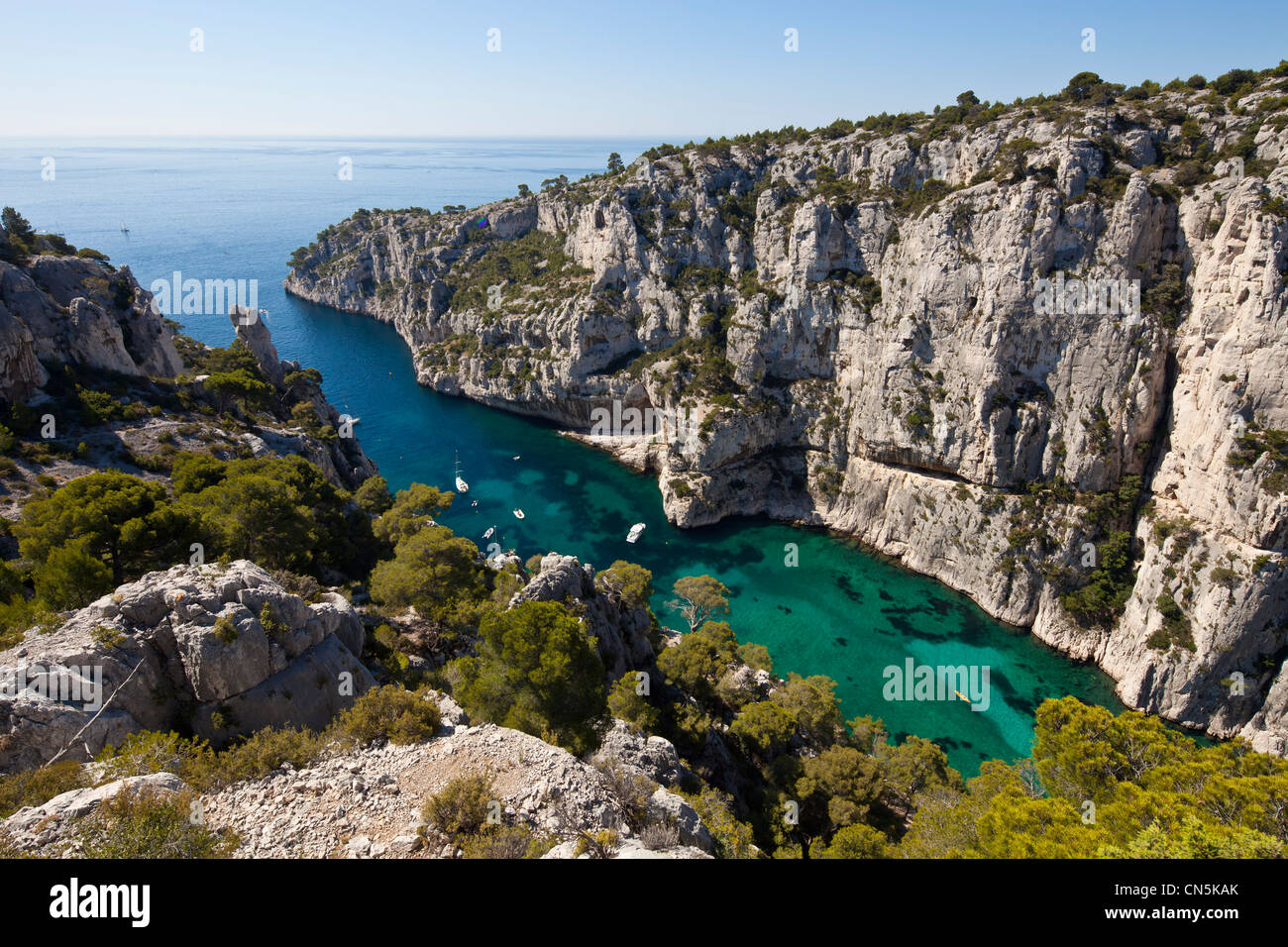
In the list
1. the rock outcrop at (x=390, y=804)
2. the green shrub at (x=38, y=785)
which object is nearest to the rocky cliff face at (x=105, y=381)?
the green shrub at (x=38, y=785)

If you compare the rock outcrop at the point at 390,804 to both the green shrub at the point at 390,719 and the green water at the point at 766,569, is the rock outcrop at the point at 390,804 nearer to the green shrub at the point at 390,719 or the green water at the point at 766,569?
the green shrub at the point at 390,719

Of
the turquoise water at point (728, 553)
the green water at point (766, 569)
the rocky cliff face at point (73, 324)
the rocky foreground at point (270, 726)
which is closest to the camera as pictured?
the rocky foreground at point (270, 726)

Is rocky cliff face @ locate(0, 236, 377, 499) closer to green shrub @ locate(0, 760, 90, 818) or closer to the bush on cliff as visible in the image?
green shrub @ locate(0, 760, 90, 818)

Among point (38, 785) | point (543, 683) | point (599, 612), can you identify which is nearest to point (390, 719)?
point (543, 683)

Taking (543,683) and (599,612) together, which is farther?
(599,612)

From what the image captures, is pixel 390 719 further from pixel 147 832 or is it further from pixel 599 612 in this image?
Result: pixel 599 612

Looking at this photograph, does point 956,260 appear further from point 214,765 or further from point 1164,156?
point 214,765
